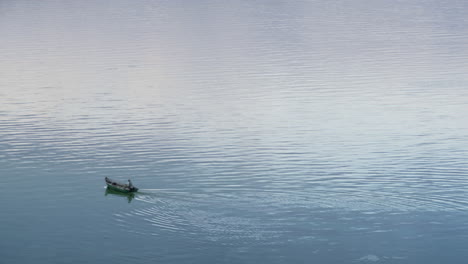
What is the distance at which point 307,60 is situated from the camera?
87250 millimetres

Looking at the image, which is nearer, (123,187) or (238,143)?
(123,187)

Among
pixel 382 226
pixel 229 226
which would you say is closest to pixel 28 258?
pixel 229 226

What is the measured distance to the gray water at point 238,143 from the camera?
150 feet

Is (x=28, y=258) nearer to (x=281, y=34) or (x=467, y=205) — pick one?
(x=467, y=205)

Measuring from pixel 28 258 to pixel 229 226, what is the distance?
10.4m

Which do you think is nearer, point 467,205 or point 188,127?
point 467,205

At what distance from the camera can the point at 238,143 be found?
61.1 m

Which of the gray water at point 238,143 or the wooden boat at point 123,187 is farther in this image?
the wooden boat at point 123,187

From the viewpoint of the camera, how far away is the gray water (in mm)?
45750

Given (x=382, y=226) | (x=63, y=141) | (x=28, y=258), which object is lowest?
(x=28, y=258)

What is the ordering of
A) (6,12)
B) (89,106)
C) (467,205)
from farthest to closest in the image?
(6,12) < (89,106) < (467,205)

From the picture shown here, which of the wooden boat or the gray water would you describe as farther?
the wooden boat

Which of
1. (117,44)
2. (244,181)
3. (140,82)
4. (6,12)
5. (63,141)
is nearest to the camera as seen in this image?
(244,181)

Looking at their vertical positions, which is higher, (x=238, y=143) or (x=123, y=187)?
(x=238, y=143)
